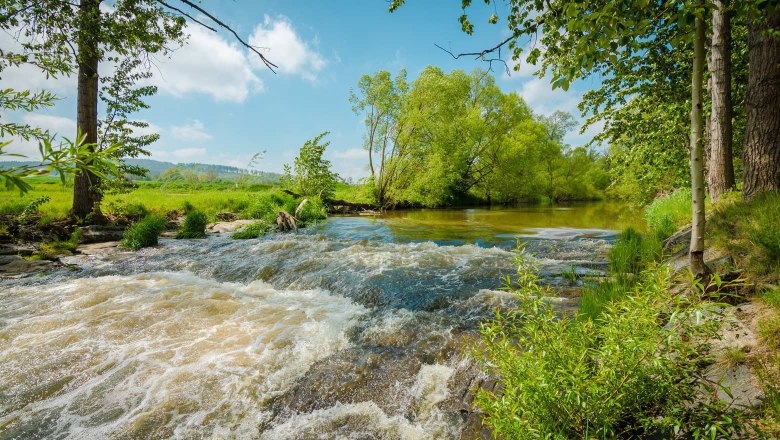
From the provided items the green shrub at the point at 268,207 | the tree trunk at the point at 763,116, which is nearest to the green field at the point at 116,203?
the green shrub at the point at 268,207

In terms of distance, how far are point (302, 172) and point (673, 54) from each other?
22.1 meters

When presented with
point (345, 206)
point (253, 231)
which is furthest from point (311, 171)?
point (253, 231)

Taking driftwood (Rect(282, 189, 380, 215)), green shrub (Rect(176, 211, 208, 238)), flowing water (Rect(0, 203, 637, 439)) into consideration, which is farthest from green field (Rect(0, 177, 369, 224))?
driftwood (Rect(282, 189, 380, 215))

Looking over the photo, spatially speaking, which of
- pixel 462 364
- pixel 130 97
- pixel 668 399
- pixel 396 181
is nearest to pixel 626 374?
pixel 668 399

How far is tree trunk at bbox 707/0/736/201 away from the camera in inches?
264

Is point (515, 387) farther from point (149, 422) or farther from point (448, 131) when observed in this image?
point (448, 131)

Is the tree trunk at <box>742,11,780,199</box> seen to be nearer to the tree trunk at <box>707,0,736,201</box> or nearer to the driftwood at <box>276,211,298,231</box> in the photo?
the tree trunk at <box>707,0,736,201</box>

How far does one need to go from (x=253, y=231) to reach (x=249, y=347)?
10404mm

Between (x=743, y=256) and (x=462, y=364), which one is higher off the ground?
(x=743, y=256)

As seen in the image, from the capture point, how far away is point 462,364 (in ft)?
13.2

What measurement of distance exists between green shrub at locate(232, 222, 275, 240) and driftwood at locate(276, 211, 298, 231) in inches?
18.5

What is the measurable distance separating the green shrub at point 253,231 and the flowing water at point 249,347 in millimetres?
4836

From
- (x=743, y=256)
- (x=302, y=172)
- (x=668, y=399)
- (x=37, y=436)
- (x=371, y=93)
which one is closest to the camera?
(x=668, y=399)

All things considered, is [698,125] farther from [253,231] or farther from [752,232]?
[253,231]
